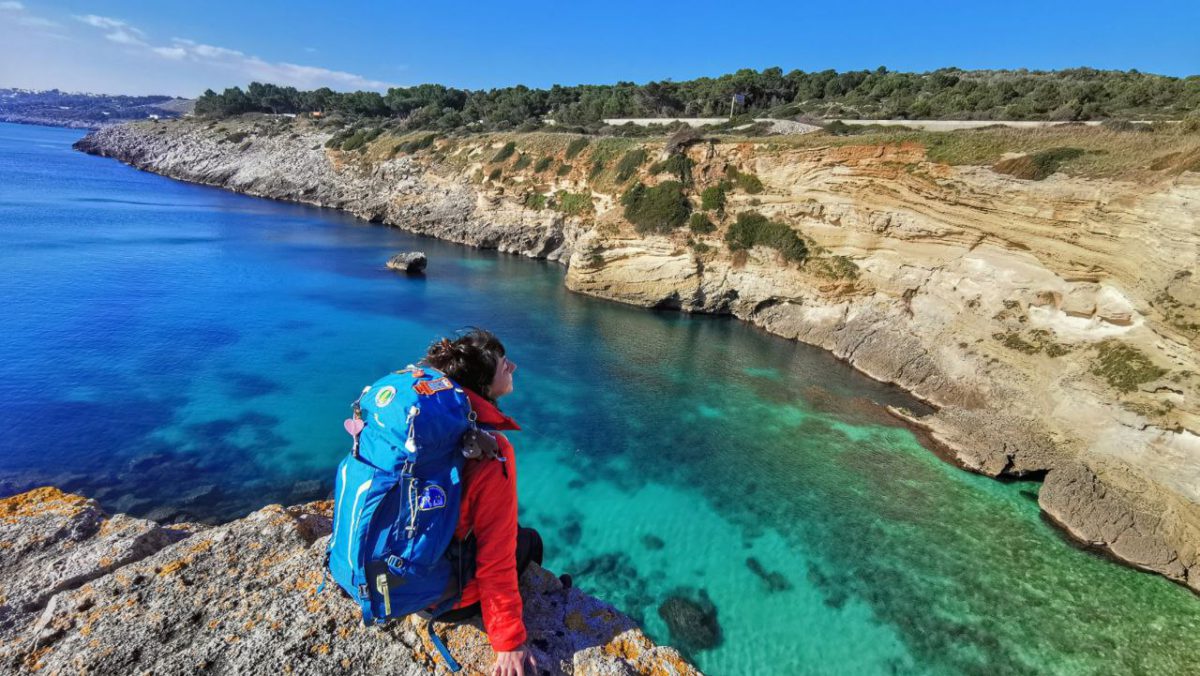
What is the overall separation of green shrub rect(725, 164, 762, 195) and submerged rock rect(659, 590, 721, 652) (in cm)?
2420

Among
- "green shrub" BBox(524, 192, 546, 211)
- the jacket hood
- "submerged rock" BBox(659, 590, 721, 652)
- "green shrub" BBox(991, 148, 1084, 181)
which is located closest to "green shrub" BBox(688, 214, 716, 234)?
"green shrub" BBox(991, 148, 1084, 181)

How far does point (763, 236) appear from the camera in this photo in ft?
89.8

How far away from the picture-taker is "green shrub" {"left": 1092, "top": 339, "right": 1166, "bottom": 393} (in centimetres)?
1385

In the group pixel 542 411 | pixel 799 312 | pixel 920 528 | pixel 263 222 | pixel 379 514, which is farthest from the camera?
pixel 263 222

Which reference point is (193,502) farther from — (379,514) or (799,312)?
(799,312)

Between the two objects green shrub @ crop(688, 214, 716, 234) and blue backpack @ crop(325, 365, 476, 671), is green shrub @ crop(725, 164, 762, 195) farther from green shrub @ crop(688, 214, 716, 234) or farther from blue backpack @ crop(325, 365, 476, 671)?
blue backpack @ crop(325, 365, 476, 671)

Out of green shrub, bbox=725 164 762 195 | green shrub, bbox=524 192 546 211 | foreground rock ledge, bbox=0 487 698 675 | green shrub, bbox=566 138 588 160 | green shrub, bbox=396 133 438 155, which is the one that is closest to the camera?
foreground rock ledge, bbox=0 487 698 675

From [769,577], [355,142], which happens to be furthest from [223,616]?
[355,142]

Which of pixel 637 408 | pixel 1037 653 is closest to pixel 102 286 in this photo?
pixel 637 408

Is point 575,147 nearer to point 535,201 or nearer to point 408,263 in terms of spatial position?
point 535,201

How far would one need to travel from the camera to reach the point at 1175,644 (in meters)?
→ 9.54

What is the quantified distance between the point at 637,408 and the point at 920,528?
8554 millimetres

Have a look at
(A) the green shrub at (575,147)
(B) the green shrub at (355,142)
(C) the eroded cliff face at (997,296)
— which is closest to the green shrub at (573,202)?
(C) the eroded cliff face at (997,296)

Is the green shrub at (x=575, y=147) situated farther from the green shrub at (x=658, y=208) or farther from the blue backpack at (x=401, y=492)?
the blue backpack at (x=401, y=492)
